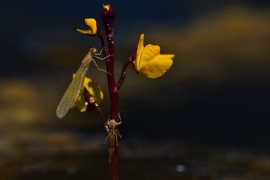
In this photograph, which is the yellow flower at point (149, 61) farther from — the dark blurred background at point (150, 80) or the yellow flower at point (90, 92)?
the dark blurred background at point (150, 80)

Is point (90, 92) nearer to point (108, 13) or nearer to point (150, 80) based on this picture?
point (108, 13)

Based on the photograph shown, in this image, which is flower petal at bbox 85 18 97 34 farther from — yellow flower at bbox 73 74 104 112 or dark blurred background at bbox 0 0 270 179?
dark blurred background at bbox 0 0 270 179

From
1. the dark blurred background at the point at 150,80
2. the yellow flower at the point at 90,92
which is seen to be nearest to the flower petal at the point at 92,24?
the yellow flower at the point at 90,92

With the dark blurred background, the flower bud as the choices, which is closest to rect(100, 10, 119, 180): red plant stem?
the flower bud

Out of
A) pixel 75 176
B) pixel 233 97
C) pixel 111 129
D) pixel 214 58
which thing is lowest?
pixel 111 129

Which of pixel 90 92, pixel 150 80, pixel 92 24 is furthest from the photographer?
pixel 150 80

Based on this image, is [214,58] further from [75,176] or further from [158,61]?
[158,61]

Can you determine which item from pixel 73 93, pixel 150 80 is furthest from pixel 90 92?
pixel 150 80

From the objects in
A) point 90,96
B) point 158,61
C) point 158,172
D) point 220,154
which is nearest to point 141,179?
point 158,172
